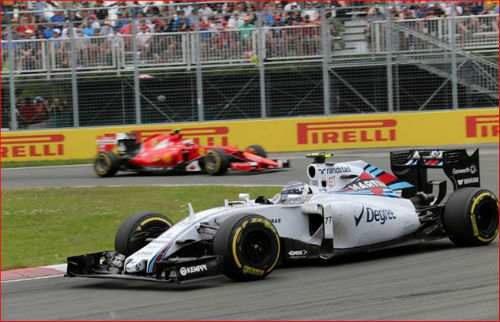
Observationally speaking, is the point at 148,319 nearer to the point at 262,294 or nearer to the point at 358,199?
the point at 262,294

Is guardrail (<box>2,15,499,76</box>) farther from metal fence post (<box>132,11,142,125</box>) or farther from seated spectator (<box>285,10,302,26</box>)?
seated spectator (<box>285,10,302,26</box>)

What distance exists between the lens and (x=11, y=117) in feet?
76.3

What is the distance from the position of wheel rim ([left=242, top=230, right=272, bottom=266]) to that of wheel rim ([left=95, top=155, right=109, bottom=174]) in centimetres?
1140

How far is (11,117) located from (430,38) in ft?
35.5

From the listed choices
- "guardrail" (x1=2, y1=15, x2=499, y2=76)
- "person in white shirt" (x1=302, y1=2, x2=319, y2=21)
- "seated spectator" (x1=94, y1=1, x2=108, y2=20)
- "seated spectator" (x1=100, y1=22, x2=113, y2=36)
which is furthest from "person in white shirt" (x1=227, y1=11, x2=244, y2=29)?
"seated spectator" (x1=94, y1=1, x2=108, y2=20)

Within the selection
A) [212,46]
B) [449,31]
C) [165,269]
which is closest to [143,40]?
[212,46]

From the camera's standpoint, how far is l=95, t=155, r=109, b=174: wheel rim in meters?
19.7

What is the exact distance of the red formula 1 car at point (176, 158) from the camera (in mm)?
19141

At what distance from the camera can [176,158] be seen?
64.2ft

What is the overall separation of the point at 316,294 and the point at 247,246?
0.95m

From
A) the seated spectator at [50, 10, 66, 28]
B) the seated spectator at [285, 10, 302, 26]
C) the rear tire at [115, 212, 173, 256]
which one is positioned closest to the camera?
the rear tire at [115, 212, 173, 256]

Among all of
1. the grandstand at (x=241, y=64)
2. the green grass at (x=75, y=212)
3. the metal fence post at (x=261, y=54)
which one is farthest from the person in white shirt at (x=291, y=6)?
the green grass at (x=75, y=212)

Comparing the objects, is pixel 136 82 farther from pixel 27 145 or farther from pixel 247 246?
pixel 247 246

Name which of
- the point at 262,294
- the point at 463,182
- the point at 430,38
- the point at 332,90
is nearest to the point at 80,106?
the point at 332,90
